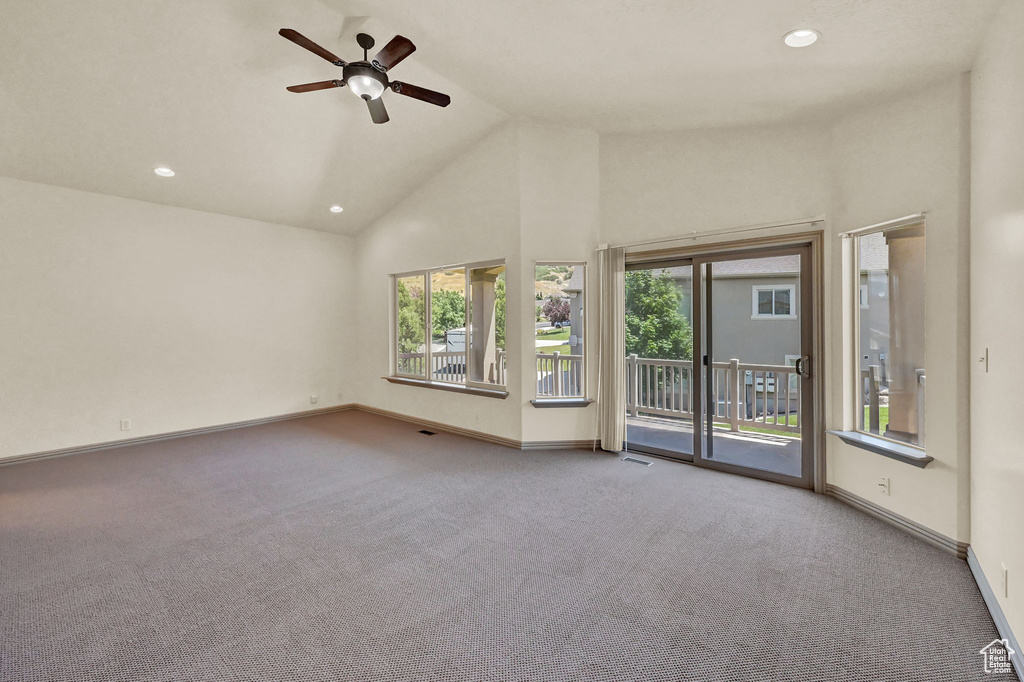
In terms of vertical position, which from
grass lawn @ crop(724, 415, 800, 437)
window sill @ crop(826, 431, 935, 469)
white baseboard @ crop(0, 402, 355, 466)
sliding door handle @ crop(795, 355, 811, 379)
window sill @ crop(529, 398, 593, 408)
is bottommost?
white baseboard @ crop(0, 402, 355, 466)

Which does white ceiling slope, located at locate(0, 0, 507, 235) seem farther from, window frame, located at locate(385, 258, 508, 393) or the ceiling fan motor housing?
window frame, located at locate(385, 258, 508, 393)

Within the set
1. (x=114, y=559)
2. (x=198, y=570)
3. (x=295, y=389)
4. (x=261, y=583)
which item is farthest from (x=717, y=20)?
(x=295, y=389)

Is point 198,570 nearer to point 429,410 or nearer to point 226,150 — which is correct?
point 429,410

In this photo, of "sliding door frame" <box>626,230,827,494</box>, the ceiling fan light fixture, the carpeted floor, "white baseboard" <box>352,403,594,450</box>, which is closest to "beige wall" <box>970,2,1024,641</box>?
the carpeted floor

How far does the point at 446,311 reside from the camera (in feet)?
19.2

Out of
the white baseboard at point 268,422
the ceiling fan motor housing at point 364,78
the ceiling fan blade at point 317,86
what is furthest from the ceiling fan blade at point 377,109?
the white baseboard at point 268,422

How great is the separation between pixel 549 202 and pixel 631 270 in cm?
109

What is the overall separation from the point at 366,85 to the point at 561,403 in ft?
10.7

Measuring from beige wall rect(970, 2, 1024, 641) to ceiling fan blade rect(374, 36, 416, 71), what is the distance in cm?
296

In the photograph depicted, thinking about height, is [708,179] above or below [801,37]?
below

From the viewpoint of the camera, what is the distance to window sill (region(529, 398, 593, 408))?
4.68 metres

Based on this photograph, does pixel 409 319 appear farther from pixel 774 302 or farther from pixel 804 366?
pixel 804 366

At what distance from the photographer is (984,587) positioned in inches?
86.8

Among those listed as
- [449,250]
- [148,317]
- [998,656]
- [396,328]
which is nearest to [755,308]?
[998,656]
